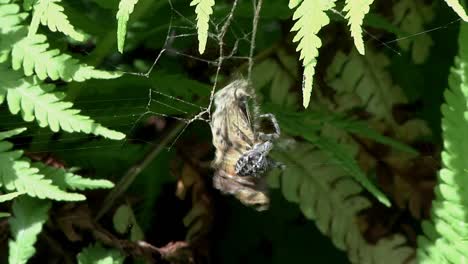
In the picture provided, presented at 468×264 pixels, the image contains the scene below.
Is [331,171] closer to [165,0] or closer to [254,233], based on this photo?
[254,233]

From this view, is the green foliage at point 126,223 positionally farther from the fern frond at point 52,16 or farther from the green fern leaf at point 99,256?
the fern frond at point 52,16

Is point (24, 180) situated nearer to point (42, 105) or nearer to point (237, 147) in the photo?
point (42, 105)

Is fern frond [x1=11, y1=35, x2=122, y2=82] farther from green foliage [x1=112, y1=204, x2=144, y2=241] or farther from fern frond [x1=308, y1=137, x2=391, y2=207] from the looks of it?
fern frond [x1=308, y1=137, x2=391, y2=207]

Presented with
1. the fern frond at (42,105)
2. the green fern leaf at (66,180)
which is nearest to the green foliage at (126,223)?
the green fern leaf at (66,180)

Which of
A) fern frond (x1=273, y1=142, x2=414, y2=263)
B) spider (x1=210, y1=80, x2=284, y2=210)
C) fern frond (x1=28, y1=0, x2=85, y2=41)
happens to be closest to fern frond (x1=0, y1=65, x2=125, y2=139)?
fern frond (x1=28, y1=0, x2=85, y2=41)

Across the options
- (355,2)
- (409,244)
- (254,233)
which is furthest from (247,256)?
(355,2)

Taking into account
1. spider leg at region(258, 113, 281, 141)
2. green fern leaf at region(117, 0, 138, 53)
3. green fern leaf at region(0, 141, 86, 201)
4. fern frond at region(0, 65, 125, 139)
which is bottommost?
green fern leaf at region(0, 141, 86, 201)

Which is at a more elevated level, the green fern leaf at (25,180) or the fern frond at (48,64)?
the fern frond at (48,64)
